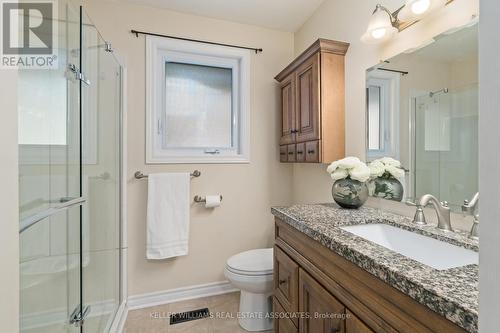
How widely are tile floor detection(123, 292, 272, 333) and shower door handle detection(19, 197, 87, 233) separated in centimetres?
102

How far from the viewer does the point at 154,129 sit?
2047 mm

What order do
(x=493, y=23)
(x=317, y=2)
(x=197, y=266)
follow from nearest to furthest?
(x=493, y=23)
(x=317, y=2)
(x=197, y=266)

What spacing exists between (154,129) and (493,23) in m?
2.05

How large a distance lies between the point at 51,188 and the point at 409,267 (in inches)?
56.9

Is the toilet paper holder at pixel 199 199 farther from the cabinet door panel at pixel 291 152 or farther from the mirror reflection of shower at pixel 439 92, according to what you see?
the mirror reflection of shower at pixel 439 92

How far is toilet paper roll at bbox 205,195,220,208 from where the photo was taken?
2.08m

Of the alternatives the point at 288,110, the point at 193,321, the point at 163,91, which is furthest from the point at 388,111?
the point at 193,321

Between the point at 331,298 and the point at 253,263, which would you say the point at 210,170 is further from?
the point at 331,298

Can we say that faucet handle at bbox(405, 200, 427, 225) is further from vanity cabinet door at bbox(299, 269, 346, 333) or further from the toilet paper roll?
the toilet paper roll

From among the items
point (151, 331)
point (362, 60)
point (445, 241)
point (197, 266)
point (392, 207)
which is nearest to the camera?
point (445, 241)

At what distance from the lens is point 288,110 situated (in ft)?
6.81

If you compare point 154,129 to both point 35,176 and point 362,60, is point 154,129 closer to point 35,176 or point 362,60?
point 35,176

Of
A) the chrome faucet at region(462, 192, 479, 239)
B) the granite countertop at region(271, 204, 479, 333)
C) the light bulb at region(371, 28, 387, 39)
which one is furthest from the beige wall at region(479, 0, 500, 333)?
the light bulb at region(371, 28, 387, 39)

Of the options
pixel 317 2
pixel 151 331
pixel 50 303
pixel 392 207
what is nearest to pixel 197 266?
pixel 151 331
